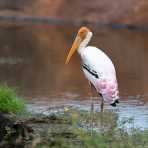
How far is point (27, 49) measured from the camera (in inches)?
849

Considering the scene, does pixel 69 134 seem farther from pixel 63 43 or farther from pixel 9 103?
pixel 63 43

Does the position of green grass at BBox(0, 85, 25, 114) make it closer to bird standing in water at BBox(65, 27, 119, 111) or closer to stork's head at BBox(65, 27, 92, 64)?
bird standing in water at BBox(65, 27, 119, 111)

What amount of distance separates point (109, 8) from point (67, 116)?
71.2ft

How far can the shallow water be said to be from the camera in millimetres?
11914

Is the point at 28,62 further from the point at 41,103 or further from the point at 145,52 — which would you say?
the point at 41,103

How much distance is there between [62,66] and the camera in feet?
58.3

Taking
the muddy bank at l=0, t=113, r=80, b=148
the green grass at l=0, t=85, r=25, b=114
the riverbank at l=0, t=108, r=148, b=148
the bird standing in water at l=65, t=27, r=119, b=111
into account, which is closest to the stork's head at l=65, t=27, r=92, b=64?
the bird standing in water at l=65, t=27, r=119, b=111

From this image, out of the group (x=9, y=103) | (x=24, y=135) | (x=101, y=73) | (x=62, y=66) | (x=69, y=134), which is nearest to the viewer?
(x=24, y=135)

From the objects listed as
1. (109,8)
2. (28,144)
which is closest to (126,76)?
(28,144)

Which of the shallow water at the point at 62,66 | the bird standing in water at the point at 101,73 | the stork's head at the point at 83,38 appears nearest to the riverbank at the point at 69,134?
the bird standing in water at the point at 101,73

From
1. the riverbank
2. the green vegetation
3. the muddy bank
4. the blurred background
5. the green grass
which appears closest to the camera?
the green vegetation

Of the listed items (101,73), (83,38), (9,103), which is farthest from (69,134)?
(83,38)

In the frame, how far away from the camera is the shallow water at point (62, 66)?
39.1ft

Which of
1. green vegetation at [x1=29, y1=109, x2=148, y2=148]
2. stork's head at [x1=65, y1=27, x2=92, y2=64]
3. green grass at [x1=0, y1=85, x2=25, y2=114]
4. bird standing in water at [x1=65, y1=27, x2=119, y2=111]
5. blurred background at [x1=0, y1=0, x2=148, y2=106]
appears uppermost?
blurred background at [x1=0, y1=0, x2=148, y2=106]
